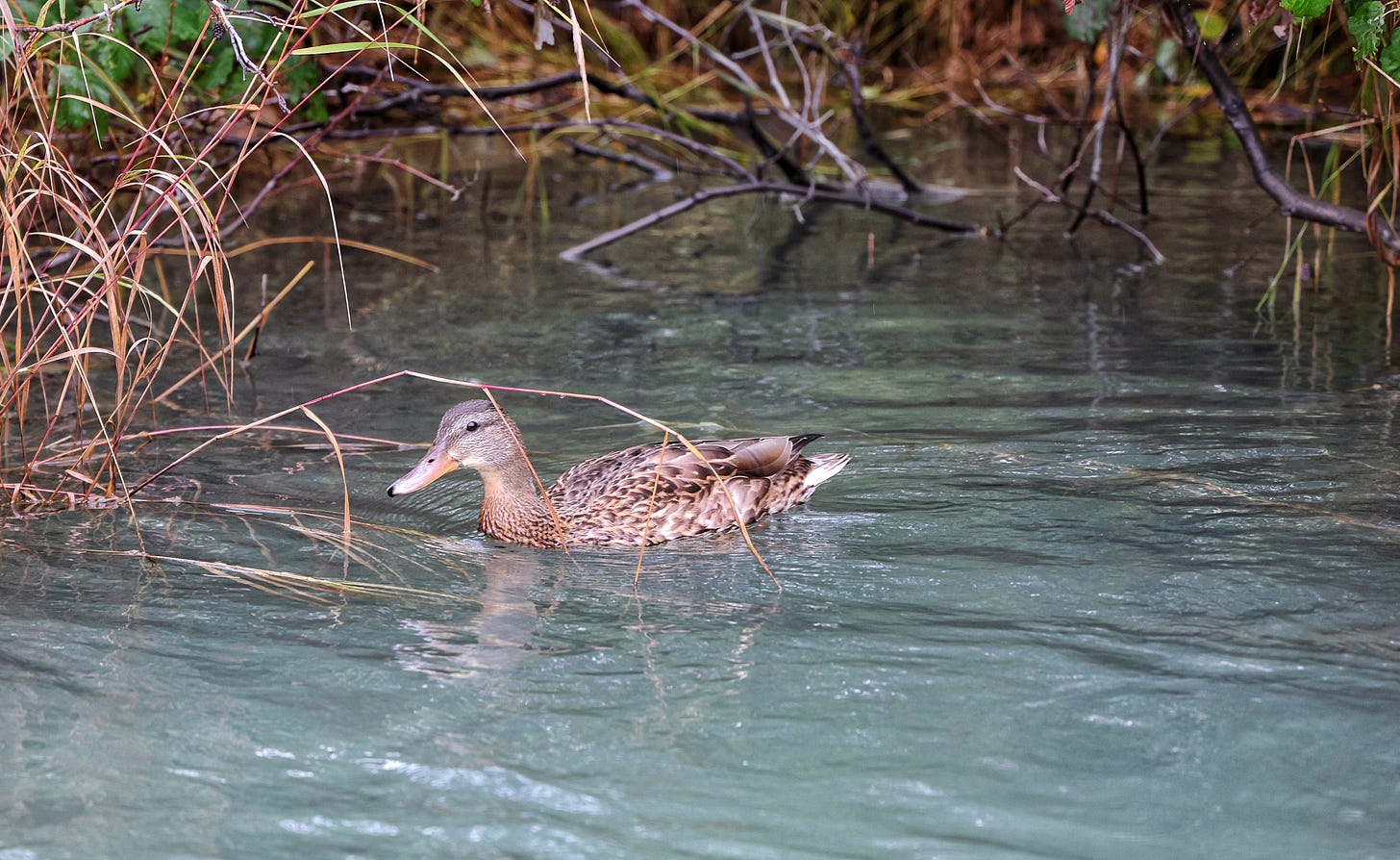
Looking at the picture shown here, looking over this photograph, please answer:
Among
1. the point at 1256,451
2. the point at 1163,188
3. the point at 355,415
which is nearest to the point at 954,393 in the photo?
the point at 1256,451

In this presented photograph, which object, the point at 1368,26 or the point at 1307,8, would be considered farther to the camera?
the point at 1368,26

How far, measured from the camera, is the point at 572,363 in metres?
7.45

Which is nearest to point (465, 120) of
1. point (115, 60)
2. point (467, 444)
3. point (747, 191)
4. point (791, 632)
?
point (747, 191)

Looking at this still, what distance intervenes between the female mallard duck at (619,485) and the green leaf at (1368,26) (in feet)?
7.24

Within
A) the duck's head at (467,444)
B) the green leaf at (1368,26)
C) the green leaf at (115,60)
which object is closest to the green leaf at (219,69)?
the green leaf at (115,60)

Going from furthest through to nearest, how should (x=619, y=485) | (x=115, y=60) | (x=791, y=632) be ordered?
1. (x=115, y=60)
2. (x=619, y=485)
3. (x=791, y=632)

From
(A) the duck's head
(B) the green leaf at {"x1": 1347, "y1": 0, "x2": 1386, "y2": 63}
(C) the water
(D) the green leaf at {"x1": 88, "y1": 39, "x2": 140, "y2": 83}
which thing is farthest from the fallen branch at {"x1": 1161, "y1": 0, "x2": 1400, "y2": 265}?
(D) the green leaf at {"x1": 88, "y1": 39, "x2": 140, "y2": 83}

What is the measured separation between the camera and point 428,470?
536cm

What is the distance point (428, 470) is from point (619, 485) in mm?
654

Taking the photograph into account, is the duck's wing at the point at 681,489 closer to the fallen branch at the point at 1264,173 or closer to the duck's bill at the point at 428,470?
the duck's bill at the point at 428,470

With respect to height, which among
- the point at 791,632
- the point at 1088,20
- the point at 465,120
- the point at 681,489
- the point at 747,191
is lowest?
the point at 791,632

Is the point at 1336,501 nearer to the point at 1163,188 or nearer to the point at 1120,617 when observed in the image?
the point at 1120,617

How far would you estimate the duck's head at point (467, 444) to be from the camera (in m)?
5.37

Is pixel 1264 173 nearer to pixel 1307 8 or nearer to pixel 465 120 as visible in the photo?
pixel 1307 8
